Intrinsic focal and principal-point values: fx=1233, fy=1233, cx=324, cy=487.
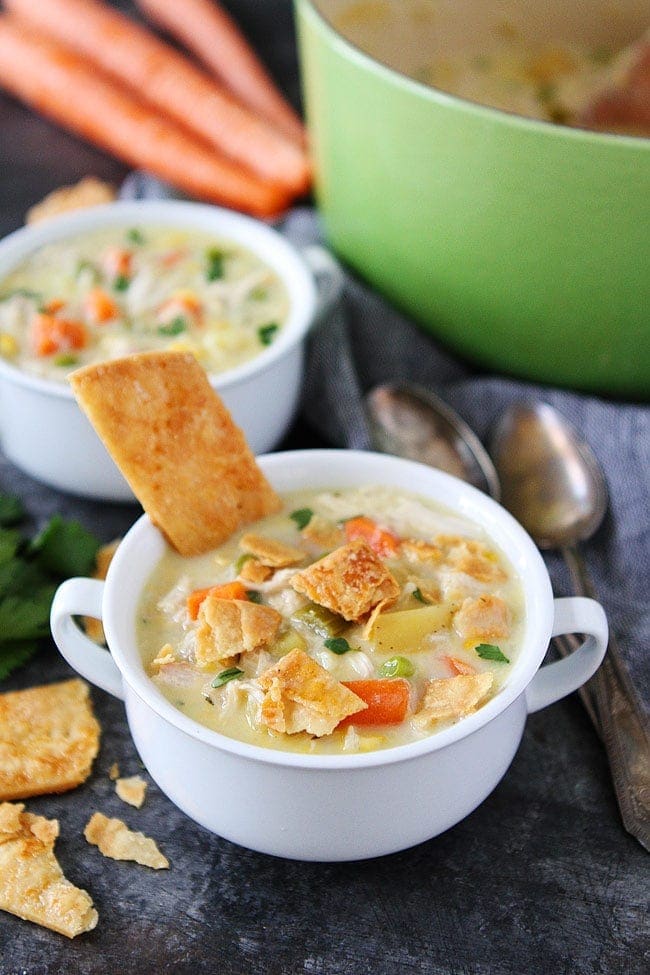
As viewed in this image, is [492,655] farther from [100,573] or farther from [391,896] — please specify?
[100,573]

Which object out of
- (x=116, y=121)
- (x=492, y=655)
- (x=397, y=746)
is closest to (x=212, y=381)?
(x=492, y=655)

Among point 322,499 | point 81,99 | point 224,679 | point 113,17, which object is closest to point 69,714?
point 224,679

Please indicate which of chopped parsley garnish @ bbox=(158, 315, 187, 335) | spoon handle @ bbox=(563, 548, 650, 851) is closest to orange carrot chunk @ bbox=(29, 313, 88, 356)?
chopped parsley garnish @ bbox=(158, 315, 187, 335)

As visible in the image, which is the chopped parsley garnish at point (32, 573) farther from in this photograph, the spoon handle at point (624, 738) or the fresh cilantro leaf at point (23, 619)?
the spoon handle at point (624, 738)

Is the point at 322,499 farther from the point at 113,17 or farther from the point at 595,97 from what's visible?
the point at 113,17

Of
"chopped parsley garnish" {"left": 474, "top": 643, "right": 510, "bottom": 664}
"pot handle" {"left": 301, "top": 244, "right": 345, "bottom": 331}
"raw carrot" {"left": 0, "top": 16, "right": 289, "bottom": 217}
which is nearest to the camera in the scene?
"chopped parsley garnish" {"left": 474, "top": 643, "right": 510, "bottom": 664}

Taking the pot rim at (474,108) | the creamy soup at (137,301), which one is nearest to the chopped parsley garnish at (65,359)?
the creamy soup at (137,301)

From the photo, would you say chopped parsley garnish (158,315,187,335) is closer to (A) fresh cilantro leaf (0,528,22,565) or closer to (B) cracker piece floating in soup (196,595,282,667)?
A: (A) fresh cilantro leaf (0,528,22,565)
